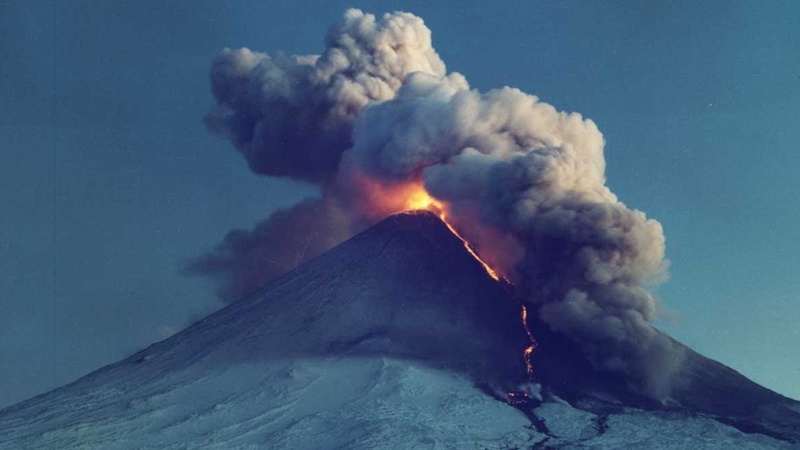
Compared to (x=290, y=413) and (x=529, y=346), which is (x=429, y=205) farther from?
(x=290, y=413)

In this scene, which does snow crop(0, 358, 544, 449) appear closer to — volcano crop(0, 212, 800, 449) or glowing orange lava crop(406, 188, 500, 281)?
volcano crop(0, 212, 800, 449)

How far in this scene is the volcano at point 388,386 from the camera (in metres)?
19.8

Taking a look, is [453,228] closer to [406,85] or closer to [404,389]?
[406,85]

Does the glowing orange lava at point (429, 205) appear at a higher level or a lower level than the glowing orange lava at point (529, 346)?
higher

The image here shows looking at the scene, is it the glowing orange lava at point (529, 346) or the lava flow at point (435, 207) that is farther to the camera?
the lava flow at point (435, 207)

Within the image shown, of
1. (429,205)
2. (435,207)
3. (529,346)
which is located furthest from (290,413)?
(429,205)

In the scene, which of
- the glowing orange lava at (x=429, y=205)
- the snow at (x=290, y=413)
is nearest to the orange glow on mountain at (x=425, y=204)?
the glowing orange lava at (x=429, y=205)

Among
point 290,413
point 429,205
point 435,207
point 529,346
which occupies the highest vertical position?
point 429,205

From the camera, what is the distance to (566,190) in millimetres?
26609

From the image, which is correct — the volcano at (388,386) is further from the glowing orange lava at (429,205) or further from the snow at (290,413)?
the glowing orange lava at (429,205)

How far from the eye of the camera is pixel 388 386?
2172 centimetres

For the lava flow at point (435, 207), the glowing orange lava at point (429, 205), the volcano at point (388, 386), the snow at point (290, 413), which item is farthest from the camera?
the glowing orange lava at point (429, 205)

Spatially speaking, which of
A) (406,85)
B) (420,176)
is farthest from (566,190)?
(406,85)

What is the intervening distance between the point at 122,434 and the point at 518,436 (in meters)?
8.94
